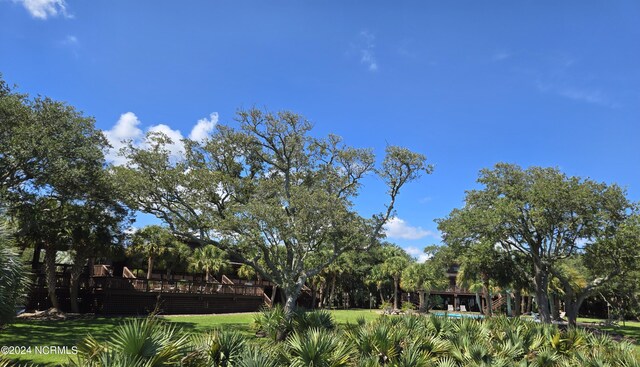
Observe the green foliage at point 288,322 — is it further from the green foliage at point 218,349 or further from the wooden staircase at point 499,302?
the wooden staircase at point 499,302

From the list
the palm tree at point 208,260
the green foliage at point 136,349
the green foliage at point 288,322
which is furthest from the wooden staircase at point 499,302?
the green foliage at point 136,349

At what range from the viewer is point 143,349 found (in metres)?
5.52

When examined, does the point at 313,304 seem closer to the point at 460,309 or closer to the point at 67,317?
the point at 460,309

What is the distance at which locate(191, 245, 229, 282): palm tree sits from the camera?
38062 millimetres

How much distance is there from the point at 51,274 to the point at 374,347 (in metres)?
22.4

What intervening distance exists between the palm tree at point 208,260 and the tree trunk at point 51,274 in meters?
13.8

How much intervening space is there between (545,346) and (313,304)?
124 feet

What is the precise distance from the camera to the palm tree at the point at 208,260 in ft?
125

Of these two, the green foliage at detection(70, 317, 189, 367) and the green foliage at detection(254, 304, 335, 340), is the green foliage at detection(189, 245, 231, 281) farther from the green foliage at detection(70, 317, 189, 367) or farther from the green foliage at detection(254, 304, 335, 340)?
the green foliage at detection(70, 317, 189, 367)

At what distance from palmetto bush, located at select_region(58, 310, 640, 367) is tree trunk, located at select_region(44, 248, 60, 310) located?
58.7ft

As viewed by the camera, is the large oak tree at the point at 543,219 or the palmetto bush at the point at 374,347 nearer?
the palmetto bush at the point at 374,347

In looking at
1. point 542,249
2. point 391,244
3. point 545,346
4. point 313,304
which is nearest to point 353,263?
point 313,304

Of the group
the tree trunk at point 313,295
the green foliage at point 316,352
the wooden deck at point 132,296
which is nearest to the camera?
the green foliage at point 316,352

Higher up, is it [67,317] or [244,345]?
[244,345]
